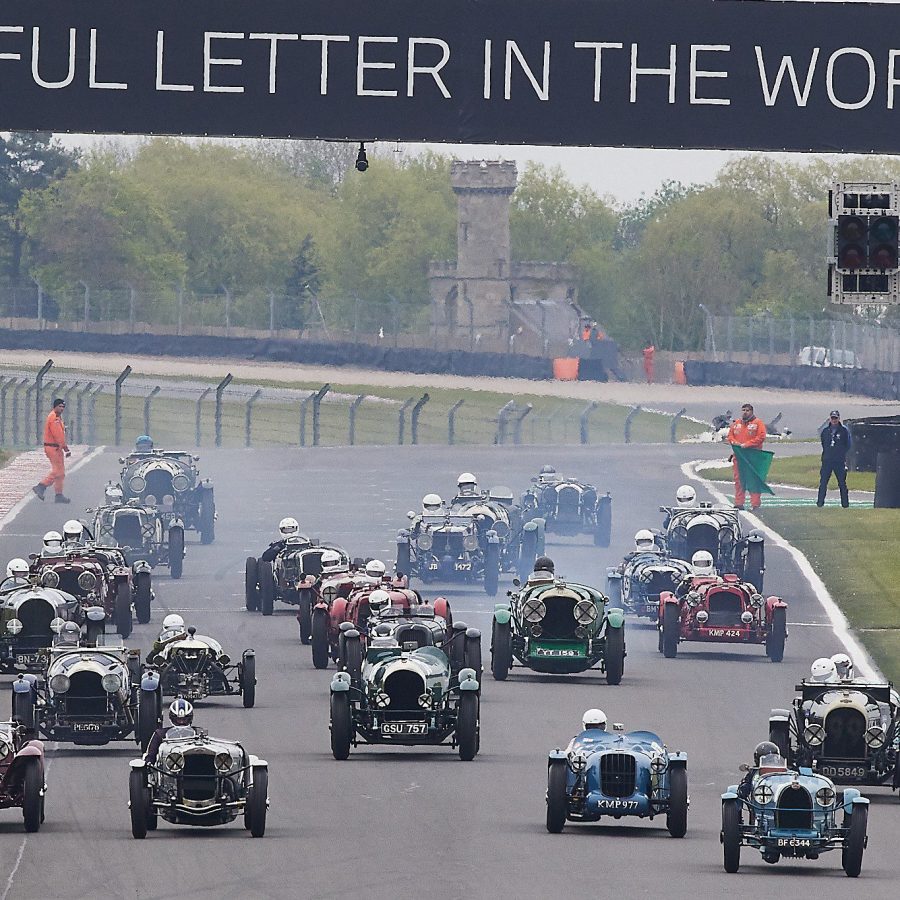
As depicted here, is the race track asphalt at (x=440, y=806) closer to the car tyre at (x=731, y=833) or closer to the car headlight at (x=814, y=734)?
the car tyre at (x=731, y=833)

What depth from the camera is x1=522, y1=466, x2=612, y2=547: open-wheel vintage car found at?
145 ft

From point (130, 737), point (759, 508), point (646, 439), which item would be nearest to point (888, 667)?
point (130, 737)

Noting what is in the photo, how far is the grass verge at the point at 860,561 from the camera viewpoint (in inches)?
1329

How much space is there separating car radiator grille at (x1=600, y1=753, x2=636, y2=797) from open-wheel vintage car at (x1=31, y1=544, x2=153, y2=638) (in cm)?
1270

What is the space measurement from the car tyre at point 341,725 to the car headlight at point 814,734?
401 centimetres

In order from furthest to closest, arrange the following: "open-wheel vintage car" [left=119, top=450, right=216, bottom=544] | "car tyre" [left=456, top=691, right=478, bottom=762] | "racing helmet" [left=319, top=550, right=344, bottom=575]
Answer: "open-wheel vintage car" [left=119, top=450, right=216, bottom=544], "racing helmet" [left=319, top=550, right=344, bottom=575], "car tyre" [left=456, top=691, right=478, bottom=762]

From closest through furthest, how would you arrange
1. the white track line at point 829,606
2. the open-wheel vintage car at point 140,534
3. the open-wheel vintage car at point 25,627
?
the open-wheel vintage car at point 25,627, the white track line at point 829,606, the open-wheel vintage car at point 140,534

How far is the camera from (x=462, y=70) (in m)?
20.8

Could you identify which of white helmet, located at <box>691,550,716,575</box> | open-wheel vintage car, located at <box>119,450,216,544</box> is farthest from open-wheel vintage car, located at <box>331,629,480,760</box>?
open-wheel vintage car, located at <box>119,450,216,544</box>

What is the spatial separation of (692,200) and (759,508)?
78069 mm

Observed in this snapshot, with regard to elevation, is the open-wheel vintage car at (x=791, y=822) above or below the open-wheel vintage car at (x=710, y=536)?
below

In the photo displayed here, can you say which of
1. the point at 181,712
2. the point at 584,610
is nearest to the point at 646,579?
the point at 584,610

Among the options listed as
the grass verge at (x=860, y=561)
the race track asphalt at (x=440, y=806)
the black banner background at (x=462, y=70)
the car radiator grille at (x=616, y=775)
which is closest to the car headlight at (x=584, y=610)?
the race track asphalt at (x=440, y=806)

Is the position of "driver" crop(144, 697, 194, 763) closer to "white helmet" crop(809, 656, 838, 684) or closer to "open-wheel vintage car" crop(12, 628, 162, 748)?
"open-wheel vintage car" crop(12, 628, 162, 748)
